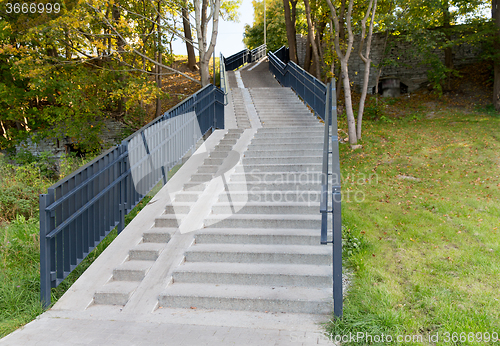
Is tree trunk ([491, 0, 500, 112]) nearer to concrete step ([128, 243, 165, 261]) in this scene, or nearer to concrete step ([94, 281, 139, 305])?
concrete step ([128, 243, 165, 261])

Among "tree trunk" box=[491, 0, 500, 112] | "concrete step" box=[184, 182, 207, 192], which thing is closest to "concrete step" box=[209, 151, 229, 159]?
"concrete step" box=[184, 182, 207, 192]

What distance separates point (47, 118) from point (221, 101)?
8.07m

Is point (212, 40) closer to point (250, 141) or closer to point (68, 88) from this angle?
point (250, 141)

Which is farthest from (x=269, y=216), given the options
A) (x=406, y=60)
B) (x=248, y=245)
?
(x=406, y=60)

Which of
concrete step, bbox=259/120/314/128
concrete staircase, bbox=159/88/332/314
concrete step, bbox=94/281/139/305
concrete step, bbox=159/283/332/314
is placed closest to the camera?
concrete step, bbox=159/283/332/314

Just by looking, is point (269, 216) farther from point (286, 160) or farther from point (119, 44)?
point (119, 44)

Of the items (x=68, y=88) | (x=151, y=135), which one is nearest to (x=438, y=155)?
(x=151, y=135)

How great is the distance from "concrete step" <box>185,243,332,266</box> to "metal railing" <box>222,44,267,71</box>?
19658mm

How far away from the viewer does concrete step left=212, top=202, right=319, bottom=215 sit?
542cm

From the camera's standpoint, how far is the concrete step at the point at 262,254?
4512 mm

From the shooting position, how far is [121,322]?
3789 mm

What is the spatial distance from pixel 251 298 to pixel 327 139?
262 centimetres

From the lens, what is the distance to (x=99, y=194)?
4758 millimetres

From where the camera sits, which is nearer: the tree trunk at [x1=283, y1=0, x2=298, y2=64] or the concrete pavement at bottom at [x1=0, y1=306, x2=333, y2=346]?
the concrete pavement at bottom at [x1=0, y1=306, x2=333, y2=346]
